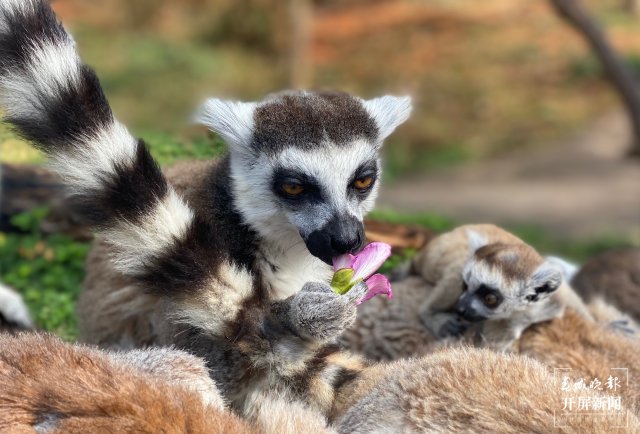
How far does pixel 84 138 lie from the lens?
11.3 ft

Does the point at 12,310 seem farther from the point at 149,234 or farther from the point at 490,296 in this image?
the point at 490,296

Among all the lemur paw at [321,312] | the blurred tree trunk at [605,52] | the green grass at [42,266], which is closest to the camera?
the lemur paw at [321,312]

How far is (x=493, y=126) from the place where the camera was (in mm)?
17031

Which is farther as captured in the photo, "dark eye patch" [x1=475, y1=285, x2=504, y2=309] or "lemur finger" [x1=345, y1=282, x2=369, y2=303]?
"dark eye patch" [x1=475, y1=285, x2=504, y2=309]

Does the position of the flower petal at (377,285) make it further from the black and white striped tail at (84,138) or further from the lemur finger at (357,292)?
the black and white striped tail at (84,138)

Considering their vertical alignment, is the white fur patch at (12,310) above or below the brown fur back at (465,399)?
below

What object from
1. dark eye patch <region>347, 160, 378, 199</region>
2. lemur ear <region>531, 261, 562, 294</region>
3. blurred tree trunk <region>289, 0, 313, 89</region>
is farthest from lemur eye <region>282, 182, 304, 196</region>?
blurred tree trunk <region>289, 0, 313, 89</region>

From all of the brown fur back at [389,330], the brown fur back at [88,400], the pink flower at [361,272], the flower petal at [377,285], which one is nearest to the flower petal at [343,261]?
the pink flower at [361,272]

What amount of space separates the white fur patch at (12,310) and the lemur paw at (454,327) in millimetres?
2566

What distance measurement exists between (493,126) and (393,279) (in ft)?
39.7

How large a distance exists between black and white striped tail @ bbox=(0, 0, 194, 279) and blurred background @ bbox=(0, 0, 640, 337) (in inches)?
112

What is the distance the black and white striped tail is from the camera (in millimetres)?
3352

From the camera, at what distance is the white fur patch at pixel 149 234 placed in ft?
11.4
